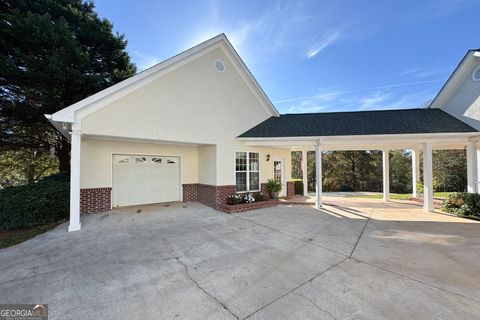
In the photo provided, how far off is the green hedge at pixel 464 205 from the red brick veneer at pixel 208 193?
9971mm

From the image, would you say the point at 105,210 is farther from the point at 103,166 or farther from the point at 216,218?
the point at 216,218

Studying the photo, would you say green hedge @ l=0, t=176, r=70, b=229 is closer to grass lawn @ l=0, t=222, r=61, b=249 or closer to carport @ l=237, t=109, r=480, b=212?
grass lawn @ l=0, t=222, r=61, b=249

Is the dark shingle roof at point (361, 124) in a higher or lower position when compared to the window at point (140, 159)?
higher

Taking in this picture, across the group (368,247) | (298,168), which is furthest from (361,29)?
(298,168)

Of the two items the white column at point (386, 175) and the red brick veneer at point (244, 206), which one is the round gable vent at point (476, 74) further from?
the red brick veneer at point (244, 206)

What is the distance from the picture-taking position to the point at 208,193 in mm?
10484

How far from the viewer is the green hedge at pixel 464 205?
848cm

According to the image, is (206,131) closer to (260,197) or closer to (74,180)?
(260,197)

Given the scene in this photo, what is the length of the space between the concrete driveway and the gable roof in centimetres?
375

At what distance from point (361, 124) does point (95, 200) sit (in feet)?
43.9

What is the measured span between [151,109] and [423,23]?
44.7 ft

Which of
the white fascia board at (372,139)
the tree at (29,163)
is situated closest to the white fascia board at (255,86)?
the white fascia board at (372,139)

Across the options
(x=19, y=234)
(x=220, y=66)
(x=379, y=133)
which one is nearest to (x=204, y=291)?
(x=19, y=234)

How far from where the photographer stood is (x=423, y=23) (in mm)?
10133
